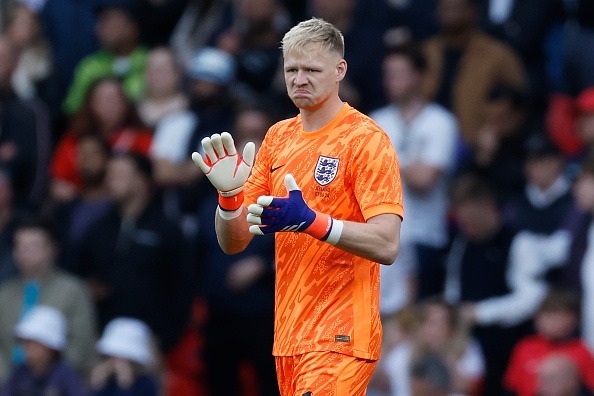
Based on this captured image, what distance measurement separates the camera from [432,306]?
985cm

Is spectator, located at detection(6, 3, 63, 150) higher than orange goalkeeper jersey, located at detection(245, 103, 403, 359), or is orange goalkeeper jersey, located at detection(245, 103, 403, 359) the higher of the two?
spectator, located at detection(6, 3, 63, 150)

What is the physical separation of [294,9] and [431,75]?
1912 millimetres

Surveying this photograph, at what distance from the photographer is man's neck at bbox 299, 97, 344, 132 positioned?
6176mm

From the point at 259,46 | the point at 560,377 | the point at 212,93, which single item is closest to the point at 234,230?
the point at 560,377

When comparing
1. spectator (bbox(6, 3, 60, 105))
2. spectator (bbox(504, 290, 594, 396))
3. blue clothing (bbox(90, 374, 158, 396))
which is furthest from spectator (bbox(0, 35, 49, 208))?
spectator (bbox(504, 290, 594, 396))

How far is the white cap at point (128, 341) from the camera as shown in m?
10.5

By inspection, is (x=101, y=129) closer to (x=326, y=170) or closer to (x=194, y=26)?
(x=194, y=26)

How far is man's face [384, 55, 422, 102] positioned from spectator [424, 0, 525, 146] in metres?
0.45

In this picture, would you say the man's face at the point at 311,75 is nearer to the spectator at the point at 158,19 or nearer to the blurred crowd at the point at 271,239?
the blurred crowd at the point at 271,239

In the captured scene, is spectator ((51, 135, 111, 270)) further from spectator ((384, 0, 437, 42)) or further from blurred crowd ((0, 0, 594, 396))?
spectator ((384, 0, 437, 42))

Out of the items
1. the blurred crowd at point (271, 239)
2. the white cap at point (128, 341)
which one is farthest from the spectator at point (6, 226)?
the white cap at point (128, 341)

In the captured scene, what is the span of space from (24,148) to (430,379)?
480 cm

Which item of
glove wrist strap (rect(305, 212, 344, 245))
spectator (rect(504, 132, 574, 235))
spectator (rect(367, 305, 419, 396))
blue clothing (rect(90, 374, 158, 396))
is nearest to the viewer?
glove wrist strap (rect(305, 212, 344, 245))

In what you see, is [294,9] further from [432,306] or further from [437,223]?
[432,306]
